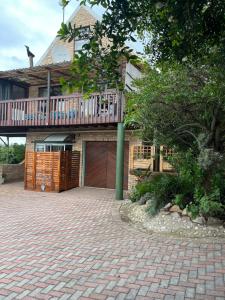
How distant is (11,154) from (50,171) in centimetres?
558

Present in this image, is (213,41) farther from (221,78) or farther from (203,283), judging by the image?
(203,283)

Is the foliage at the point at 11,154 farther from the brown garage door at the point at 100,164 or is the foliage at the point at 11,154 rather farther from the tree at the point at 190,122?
the tree at the point at 190,122

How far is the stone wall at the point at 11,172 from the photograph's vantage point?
1641 cm

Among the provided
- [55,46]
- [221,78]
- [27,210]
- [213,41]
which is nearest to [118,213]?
[27,210]

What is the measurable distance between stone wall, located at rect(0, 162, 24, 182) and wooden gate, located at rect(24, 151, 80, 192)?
287cm

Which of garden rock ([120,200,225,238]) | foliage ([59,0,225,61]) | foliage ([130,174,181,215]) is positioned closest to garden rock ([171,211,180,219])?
garden rock ([120,200,225,238])

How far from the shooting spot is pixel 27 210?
9.62 m

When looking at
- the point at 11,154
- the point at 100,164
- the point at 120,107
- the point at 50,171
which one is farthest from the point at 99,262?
the point at 11,154

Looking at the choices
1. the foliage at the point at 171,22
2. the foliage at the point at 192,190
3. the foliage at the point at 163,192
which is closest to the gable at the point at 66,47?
the foliage at the point at 163,192

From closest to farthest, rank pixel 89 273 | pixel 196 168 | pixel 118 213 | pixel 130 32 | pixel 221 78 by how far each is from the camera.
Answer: pixel 130 32
pixel 89 273
pixel 221 78
pixel 196 168
pixel 118 213

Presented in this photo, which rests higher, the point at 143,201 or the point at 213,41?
the point at 213,41

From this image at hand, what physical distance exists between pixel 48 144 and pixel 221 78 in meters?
11.6

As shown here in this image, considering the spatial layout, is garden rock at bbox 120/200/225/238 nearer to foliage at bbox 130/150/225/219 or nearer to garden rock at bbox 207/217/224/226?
garden rock at bbox 207/217/224/226

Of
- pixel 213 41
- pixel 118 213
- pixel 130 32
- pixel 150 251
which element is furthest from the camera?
pixel 118 213
